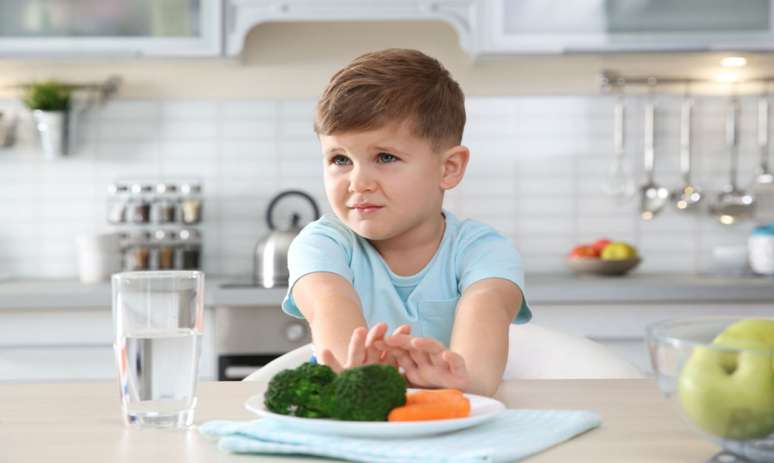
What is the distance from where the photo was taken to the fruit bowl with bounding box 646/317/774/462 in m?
0.77

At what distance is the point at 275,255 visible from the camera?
2.95 metres

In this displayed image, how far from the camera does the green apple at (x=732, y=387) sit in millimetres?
767

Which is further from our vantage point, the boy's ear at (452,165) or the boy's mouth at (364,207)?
the boy's ear at (452,165)

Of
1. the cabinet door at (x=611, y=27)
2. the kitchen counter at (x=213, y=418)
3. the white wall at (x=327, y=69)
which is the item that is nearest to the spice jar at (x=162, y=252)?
the white wall at (x=327, y=69)

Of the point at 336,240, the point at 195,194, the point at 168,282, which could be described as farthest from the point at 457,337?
the point at 195,194

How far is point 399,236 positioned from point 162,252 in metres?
1.73

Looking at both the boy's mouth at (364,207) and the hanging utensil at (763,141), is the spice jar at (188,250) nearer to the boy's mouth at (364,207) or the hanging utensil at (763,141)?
the hanging utensil at (763,141)

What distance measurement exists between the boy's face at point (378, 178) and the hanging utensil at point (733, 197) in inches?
80.5

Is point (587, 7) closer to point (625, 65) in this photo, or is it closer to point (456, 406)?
point (625, 65)

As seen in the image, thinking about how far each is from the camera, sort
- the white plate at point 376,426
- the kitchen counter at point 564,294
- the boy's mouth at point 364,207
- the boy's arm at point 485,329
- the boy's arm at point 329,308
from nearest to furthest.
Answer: the white plate at point 376,426 < the boy's arm at point 485,329 < the boy's arm at point 329,308 < the boy's mouth at point 364,207 < the kitchen counter at point 564,294

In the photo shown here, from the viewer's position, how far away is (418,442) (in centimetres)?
89

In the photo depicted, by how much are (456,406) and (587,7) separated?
2320 mm

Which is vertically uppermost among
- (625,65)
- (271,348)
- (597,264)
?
(625,65)

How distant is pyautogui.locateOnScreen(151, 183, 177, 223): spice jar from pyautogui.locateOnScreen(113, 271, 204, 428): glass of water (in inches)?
89.5
